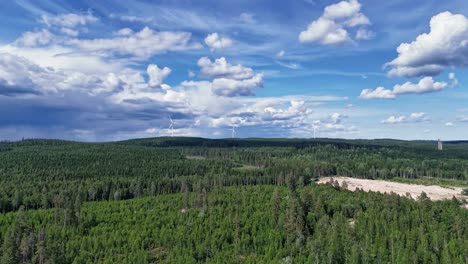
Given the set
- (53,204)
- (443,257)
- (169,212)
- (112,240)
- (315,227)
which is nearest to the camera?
(443,257)

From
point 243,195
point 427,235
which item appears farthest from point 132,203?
point 427,235

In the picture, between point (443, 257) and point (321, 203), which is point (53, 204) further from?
point (443, 257)

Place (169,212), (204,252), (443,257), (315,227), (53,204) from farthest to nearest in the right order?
1. (53,204)
2. (169,212)
3. (315,227)
4. (204,252)
5. (443,257)

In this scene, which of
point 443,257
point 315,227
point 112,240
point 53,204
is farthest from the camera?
point 53,204

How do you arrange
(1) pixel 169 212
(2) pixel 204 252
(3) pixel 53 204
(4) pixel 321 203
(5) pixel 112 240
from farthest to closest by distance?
1. (3) pixel 53 204
2. (1) pixel 169 212
3. (4) pixel 321 203
4. (5) pixel 112 240
5. (2) pixel 204 252

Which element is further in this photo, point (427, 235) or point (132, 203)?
point (132, 203)

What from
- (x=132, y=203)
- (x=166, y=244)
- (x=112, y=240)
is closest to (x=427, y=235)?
(x=166, y=244)

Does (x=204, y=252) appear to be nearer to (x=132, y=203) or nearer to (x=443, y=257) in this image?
(x=443, y=257)

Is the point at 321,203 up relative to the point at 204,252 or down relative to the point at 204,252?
up

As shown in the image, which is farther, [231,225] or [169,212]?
[169,212]
